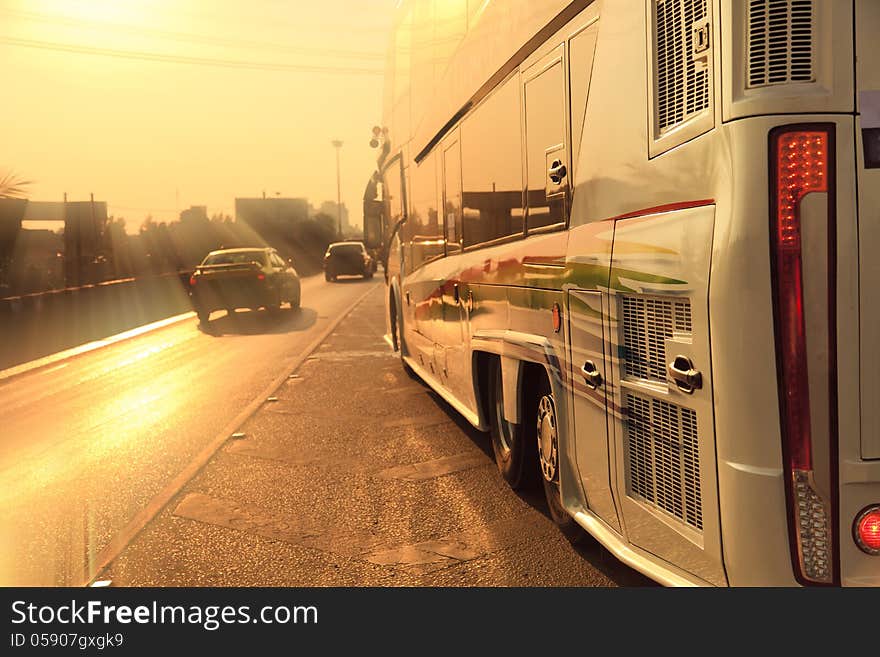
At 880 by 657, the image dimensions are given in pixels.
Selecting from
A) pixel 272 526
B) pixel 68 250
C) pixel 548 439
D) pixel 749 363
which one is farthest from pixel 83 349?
pixel 68 250

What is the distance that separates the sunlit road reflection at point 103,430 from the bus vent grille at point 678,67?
11.9 ft

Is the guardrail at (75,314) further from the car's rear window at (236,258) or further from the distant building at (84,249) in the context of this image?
the distant building at (84,249)

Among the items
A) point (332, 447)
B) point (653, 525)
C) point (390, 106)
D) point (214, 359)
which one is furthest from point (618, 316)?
point (214, 359)

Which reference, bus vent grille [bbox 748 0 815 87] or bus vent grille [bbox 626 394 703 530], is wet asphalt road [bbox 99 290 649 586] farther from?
bus vent grille [bbox 748 0 815 87]

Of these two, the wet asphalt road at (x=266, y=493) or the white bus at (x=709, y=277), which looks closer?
the white bus at (x=709, y=277)

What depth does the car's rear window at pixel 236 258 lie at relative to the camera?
933 inches

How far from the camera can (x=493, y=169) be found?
20.6ft

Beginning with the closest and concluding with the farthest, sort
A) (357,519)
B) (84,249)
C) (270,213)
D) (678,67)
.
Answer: (678,67), (357,519), (84,249), (270,213)

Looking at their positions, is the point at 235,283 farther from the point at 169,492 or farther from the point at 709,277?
the point at 709,277

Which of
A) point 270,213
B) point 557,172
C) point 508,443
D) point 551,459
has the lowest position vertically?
point 508,443

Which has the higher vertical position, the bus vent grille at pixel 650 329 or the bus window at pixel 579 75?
A: the bus window at pixel 579 75

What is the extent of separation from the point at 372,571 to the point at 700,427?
89.0 inches

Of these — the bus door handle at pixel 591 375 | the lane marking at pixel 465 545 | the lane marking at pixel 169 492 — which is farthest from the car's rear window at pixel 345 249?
the bus door handle at pixel 591 375

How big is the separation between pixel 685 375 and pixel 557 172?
166 cm
